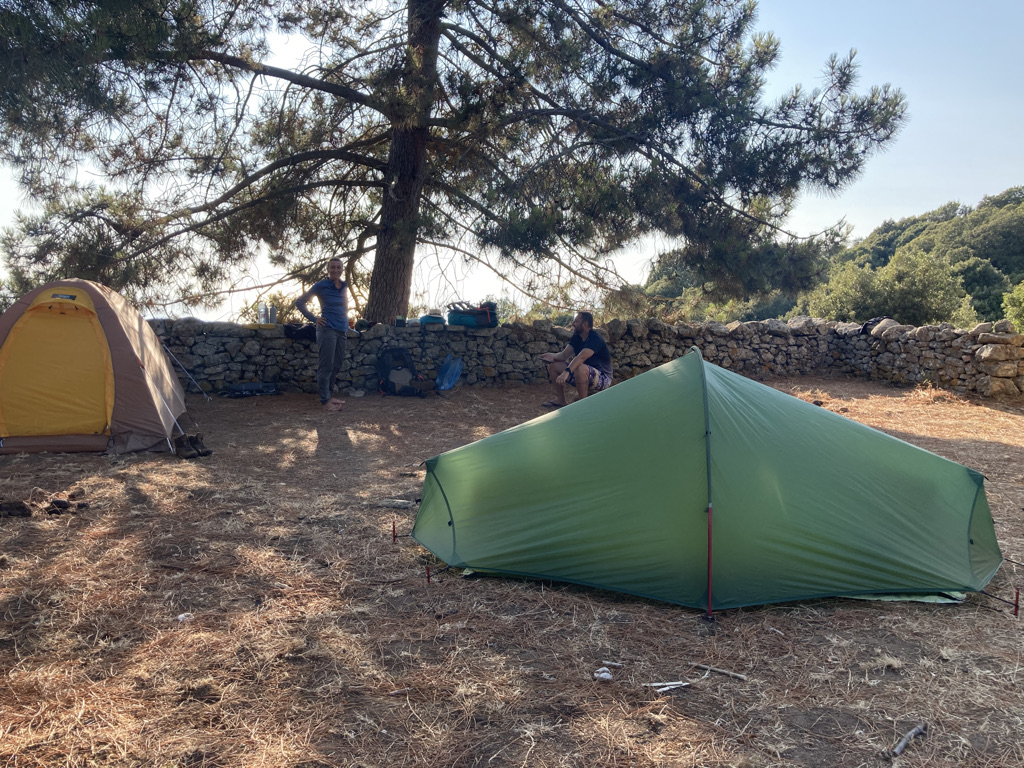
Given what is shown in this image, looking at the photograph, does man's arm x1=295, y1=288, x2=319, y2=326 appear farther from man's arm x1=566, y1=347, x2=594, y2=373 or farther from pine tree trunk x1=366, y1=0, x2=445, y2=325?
man's arm x1=566, y1=347, x2=594, y2=373

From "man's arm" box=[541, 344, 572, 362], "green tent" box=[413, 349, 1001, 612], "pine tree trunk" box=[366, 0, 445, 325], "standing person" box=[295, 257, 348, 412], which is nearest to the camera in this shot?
"green tent" box=[413, 349, 1001, 612]

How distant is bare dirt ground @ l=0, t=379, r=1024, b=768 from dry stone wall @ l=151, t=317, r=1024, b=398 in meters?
5.15

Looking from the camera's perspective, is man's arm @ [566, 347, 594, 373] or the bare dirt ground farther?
man's arm @ [566, 347, 594, 373]

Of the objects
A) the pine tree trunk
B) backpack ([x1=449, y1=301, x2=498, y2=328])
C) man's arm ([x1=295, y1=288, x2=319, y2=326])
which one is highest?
the pine tree trunk

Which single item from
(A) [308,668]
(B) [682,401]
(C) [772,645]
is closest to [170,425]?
(A) [308,668]

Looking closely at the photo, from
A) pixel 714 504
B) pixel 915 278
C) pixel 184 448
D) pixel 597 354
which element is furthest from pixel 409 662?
pixel 915 278

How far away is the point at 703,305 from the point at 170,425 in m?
7.03

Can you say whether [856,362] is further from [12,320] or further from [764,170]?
[12,320]

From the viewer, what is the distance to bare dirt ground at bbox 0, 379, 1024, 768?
2.01 metres

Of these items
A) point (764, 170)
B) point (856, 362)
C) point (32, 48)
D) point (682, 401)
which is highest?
point (764, 170)

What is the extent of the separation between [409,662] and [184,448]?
426cm

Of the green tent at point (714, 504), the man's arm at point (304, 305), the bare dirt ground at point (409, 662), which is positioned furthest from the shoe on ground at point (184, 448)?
the green tent at point (714, 504)

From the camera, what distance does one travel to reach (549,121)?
8.48 m

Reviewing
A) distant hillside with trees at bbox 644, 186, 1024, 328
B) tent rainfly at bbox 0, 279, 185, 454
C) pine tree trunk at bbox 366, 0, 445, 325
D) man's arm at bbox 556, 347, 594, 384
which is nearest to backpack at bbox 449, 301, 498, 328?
pine tree trunk at bbox 366, 0, 445, 325
